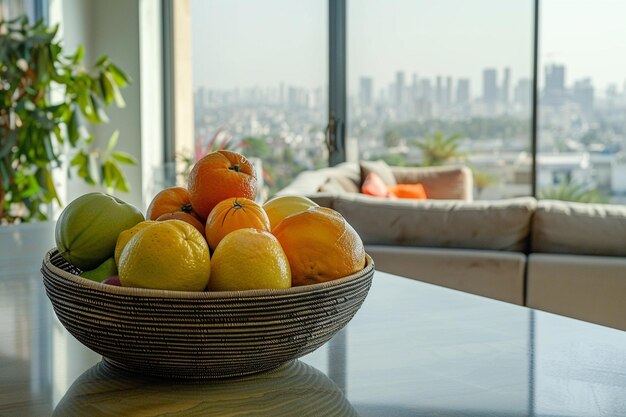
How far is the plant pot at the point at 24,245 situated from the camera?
54.4 inches

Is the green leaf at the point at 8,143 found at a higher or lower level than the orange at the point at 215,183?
lower

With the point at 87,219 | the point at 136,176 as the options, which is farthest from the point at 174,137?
the point at 87,219

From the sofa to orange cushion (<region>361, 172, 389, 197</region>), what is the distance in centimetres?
166

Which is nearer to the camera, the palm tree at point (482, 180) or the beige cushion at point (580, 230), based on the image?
the beige cushion at point (580, 230)

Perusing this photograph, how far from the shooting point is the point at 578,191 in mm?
5422

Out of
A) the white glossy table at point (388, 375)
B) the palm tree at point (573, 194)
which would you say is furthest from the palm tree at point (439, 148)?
the white glossy table at point (388, 375)

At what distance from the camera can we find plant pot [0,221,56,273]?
4.54 ft

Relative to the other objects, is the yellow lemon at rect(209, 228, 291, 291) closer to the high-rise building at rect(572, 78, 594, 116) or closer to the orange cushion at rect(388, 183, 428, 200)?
the orange cushion at rect(388, 183, 428, 200)

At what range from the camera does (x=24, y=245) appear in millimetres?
1570

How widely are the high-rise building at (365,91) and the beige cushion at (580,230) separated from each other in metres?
3.34

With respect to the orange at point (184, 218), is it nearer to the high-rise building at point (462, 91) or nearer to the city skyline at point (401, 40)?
the city skyline at point (401, 40)

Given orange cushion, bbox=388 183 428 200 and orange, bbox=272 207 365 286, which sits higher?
orange, bbox=272 207 365 286

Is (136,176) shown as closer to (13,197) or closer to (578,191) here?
(13,197)

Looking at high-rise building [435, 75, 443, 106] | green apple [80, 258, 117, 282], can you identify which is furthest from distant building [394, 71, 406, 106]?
green apple [80, 258, 117, 282]
